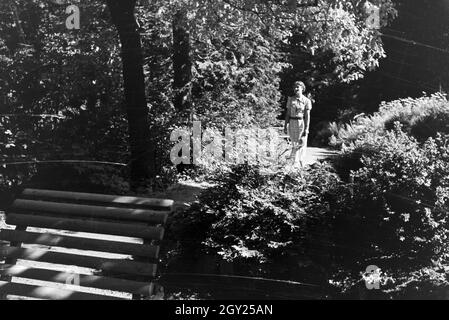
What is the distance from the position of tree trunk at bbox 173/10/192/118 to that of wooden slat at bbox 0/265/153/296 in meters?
6.12

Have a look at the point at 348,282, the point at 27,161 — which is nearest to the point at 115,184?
the point at 27,161

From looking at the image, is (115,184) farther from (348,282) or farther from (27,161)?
(348,282)

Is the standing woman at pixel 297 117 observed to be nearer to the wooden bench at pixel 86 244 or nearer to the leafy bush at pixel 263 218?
the leafy bush at pixel 263 218

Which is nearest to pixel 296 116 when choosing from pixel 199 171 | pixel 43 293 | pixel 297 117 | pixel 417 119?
pixel 297 117

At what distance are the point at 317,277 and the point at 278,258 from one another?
397mm

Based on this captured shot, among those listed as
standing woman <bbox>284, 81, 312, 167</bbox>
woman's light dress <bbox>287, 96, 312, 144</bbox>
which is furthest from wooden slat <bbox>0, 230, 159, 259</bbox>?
woman's light dress <bbox>287, 96, 312, 144</bbox>

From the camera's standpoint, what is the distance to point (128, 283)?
4129mm

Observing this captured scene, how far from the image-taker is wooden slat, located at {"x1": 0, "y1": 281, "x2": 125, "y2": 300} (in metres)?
4.19

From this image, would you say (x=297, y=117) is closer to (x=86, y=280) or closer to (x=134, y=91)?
(x=134, y=91)

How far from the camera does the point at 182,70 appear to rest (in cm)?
1085

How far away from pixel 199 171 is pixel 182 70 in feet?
7.80

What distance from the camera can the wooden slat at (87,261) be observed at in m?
4.15

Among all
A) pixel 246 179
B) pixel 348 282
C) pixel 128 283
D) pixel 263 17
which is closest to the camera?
pixel 128 283

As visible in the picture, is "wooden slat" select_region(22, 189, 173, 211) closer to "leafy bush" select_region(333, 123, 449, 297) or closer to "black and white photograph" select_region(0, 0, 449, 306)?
"black and white photograph" select_region(0, 0, 449, 306)
